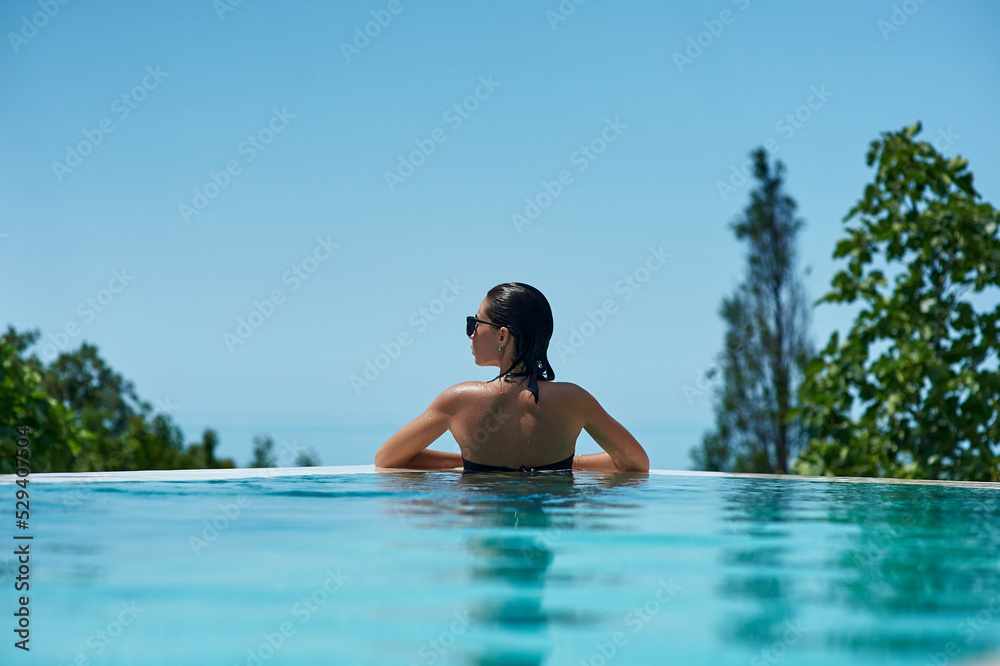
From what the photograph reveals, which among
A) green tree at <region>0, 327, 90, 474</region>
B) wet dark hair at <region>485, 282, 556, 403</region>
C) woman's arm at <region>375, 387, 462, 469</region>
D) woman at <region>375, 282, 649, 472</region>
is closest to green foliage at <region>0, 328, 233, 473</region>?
green tree at <region>0, 327, 90, 474</region>

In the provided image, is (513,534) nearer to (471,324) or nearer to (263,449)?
(471,324)

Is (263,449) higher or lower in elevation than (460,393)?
lower

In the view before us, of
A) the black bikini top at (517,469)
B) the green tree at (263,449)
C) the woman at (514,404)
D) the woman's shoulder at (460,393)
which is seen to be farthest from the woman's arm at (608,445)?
the green tree at (263,449)

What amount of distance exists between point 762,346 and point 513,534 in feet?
63.0

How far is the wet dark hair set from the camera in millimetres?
4012

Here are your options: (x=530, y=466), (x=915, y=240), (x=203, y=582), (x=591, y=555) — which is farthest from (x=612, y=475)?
(x=915, y=240)

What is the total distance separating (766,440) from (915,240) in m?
14.4

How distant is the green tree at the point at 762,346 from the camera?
66.9 feet

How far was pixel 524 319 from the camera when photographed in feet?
13.2

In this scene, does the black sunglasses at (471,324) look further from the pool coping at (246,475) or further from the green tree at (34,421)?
the green tree at (34,421)

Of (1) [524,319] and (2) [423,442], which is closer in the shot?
(1) [524,319]

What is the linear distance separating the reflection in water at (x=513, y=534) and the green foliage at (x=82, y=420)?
3917 millimetres

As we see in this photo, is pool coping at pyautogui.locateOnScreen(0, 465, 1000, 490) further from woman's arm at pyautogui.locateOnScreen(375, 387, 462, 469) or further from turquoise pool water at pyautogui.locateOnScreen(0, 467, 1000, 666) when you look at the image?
turquoise pool water at pyautogui.locateOnScreen(0, 467, 1000, 666)

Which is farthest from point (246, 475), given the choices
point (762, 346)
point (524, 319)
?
point (762, 346)
